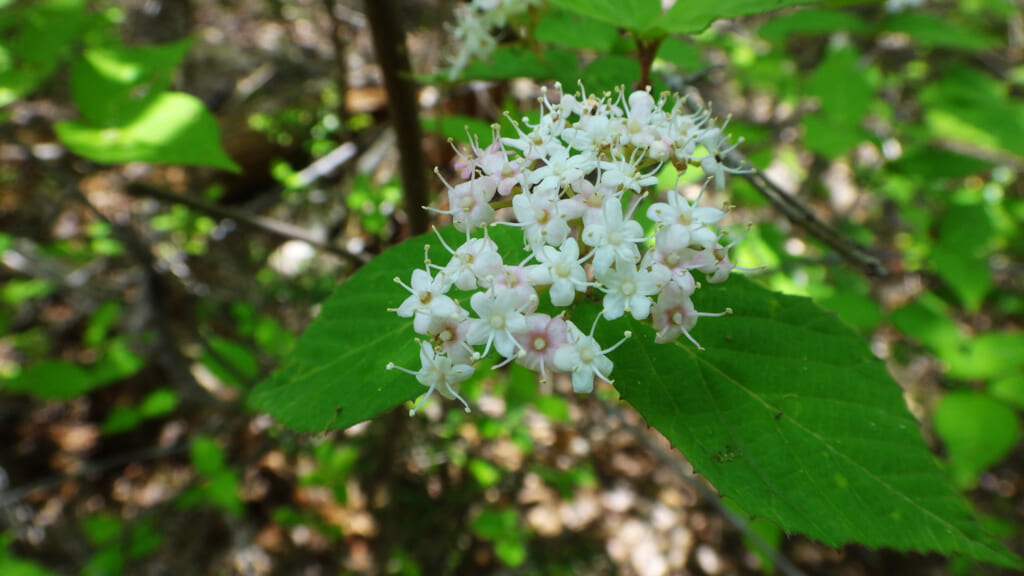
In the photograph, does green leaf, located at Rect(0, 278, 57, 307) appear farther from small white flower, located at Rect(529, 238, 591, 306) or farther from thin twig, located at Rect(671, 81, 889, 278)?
thin twig, located at Rect(671, 81, 889, 278)

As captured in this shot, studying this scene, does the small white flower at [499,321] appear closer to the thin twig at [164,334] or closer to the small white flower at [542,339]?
the small white flower at [542,339]

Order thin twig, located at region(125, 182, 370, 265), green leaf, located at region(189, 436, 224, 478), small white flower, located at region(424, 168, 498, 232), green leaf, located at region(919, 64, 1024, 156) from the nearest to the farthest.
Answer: small white flower, located at region(424, 168, 498, 232), thin twig, located at region(125, 182, 370, 265), green leaf, located at region(919, 64, 1024, 156), green leaf, located at region(189, 436, 224, 478)

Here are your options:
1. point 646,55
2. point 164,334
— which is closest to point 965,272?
point 646,55

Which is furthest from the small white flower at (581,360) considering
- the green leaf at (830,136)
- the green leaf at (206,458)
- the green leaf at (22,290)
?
the green leaf at (22,290)

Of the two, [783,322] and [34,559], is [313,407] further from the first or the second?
[34,559]

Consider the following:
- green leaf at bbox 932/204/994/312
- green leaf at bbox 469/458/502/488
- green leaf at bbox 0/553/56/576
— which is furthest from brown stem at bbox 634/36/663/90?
green leaf at bbox 0/553/56/576

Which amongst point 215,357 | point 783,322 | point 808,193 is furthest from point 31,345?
point 808,193
